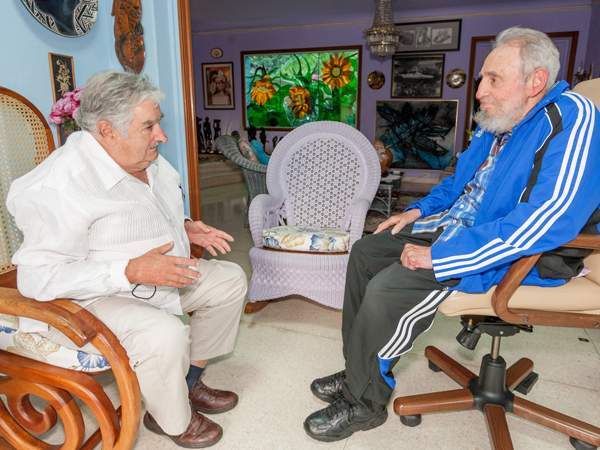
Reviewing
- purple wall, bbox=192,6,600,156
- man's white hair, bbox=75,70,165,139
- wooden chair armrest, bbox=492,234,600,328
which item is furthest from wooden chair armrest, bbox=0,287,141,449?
purple wall, bbox=192,6,600,156

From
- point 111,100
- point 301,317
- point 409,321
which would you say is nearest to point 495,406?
point 409,321

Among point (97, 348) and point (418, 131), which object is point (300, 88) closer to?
point (418, 131)

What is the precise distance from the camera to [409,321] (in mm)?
1296

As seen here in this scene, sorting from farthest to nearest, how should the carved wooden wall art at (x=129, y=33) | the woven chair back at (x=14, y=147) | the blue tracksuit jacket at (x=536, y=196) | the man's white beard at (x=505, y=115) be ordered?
the carved wooden wall art at (x=129, y=33) → the woven chair back at (x=14, y=147) → the man's white beard at (x=505, y=115) → the blue tracksuit jacket at (x=536, y=196)

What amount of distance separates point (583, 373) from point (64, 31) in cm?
290

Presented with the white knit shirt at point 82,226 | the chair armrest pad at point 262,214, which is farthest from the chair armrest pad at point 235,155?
the white knit shirt at point 82,226

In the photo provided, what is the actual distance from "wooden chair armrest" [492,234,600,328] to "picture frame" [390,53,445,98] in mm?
6498

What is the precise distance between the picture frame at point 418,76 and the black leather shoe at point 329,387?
645cm

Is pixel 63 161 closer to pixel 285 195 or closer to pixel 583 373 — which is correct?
pixel 285 195

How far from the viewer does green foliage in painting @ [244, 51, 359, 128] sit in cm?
754

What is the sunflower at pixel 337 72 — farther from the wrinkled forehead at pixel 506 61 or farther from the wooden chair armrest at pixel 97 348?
the wooden chair armrest at pixel 97 348

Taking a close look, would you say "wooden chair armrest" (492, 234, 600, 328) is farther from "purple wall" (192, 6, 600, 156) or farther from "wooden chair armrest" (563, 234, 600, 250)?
"purple wall" (192, 6, 600, 156)

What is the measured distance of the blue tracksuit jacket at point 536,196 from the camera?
3.70ft

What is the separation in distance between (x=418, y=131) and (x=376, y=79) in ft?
3.92
